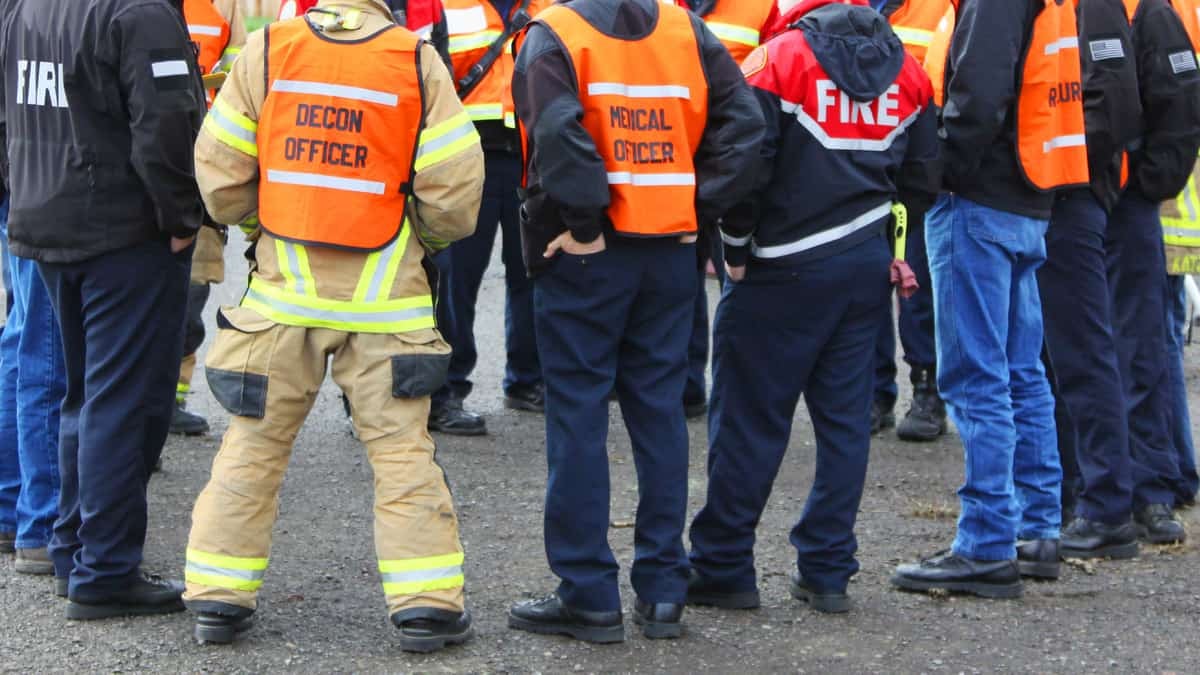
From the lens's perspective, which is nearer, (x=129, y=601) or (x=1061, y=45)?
(x=129, y=601)

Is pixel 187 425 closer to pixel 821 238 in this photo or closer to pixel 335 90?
pixel 335 90

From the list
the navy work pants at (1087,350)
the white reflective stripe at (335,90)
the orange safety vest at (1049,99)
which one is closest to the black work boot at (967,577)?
the navy work pants at (1087,350)

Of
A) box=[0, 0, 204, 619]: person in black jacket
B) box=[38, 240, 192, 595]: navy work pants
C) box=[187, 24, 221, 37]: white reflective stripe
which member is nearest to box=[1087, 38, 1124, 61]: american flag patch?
box=[0, 0, 204, 619]: person in black jacket

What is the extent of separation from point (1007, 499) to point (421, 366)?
210 cm

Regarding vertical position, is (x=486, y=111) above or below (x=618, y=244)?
below

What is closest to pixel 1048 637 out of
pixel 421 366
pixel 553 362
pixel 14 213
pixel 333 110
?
pixel 553 362

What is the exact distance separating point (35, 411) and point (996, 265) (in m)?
3.24

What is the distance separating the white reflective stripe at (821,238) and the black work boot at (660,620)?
115 cm

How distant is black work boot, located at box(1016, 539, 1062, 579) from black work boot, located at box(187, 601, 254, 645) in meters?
2.71

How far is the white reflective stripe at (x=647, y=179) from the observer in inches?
189

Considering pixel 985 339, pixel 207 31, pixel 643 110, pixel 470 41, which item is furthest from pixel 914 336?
pixel 207 31

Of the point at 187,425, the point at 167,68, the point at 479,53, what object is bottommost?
the point at 187,425

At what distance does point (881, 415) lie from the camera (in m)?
7.71

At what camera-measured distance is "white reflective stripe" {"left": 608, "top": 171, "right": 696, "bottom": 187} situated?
4805 millimetres
